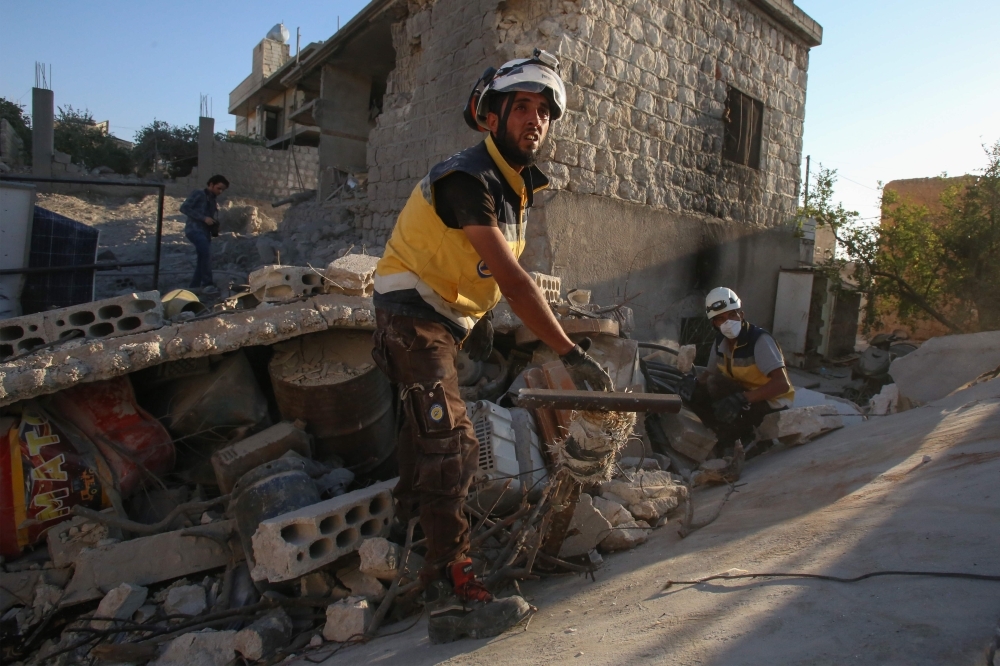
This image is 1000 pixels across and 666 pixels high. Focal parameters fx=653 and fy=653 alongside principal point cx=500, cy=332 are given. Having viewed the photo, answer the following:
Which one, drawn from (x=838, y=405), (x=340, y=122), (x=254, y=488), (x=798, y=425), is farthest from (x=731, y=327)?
(x=340, y=122)

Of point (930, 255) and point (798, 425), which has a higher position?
point (930, 255)

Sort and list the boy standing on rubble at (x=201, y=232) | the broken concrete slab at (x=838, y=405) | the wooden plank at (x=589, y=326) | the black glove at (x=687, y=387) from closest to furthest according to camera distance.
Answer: the wooden plank at (x=589, y=326)
the black glove at (x=687, y=387)
the broken concrete slab at (x=838, y=405)
the boy standing on rubble at (x=201, y=232)

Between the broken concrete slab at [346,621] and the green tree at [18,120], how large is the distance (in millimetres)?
21718

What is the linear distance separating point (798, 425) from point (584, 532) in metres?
2.44

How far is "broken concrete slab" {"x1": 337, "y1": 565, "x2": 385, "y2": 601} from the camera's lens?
2.60m

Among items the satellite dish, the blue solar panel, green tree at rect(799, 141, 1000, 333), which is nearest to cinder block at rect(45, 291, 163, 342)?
the blue solar panel

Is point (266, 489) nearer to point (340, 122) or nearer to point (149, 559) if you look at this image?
point (149, 559)

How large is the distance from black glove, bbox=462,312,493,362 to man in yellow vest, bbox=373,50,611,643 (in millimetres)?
413

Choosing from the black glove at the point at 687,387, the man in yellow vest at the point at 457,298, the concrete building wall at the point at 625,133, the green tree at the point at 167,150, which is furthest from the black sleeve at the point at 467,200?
the green tree at the point at 167,150

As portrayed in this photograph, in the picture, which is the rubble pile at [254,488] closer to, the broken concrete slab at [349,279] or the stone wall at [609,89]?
the broken concrete slab at [349,279]

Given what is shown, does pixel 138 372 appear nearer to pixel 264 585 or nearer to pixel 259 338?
pixel 259 338

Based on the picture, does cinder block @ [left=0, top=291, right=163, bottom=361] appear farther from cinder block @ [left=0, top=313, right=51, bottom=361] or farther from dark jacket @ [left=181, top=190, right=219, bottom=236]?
dark jacket @ [left=181, top=190, right=219, bottom=236]

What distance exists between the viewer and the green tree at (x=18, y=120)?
1964cm

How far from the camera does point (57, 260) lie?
4973mm
